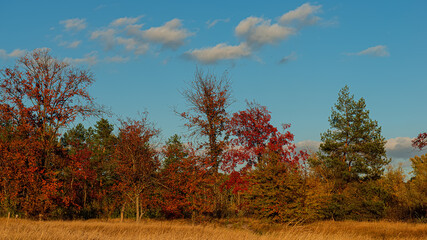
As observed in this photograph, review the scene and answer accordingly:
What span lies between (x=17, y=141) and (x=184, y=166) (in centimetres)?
1091

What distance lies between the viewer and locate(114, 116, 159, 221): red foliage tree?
2527 cm

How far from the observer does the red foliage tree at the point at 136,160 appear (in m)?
25.3

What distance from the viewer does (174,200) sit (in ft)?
88.0

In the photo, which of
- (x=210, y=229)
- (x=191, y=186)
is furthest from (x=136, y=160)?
(x=210, y=229)

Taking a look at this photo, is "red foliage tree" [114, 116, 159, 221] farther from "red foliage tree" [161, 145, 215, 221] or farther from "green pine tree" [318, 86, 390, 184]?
"green pine tree" [318, 86, 390, 184]

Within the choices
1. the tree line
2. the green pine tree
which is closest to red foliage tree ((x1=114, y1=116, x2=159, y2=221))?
the tree line

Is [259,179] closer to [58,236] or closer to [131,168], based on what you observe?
[131,168]

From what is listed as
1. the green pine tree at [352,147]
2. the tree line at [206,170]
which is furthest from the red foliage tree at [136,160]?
the green pine tree at [352,147]

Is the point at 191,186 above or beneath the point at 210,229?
above

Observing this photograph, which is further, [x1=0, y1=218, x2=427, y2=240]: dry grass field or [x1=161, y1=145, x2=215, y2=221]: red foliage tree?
[x1=161, y1=145, x2=215, y2=221]: red foliage tree

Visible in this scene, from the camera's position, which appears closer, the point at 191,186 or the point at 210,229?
the point at 210,229

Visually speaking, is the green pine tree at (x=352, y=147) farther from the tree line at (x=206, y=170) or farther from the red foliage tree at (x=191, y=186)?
the red foliage tree at (x=191, y=186)

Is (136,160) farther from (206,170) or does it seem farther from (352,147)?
(352,147)

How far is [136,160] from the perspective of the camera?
84.4ft
